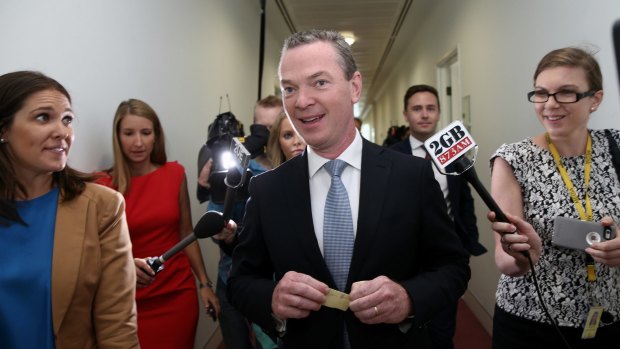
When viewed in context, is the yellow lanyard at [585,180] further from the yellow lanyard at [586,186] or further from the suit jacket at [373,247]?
the suit jacket at [373,247]

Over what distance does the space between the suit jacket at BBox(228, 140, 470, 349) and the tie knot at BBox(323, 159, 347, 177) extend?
57mm

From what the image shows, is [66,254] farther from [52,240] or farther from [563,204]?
[563,204]

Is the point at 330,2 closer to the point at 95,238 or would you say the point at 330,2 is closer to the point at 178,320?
the point at 178,320

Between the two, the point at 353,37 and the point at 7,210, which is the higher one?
the point at 353,37

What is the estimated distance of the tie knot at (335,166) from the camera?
1217mm

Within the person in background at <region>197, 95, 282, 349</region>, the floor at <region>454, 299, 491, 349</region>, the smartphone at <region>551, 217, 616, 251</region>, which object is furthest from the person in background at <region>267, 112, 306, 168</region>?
the floor at <region>454, 299, 491, 349</region>

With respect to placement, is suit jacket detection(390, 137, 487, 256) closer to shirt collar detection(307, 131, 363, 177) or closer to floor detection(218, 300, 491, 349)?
floor detection(218, 300, 491, 349)

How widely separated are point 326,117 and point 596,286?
104cm

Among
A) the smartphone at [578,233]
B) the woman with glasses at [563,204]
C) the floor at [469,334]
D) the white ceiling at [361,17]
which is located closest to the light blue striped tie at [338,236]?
the woman with glasses at [563,204]

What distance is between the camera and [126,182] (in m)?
2.13

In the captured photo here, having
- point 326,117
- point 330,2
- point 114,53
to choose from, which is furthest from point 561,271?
point 330,2

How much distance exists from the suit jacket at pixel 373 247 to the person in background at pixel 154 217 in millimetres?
1026

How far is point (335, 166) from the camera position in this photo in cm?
122

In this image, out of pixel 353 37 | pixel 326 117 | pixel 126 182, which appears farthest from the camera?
pixel 353 37
